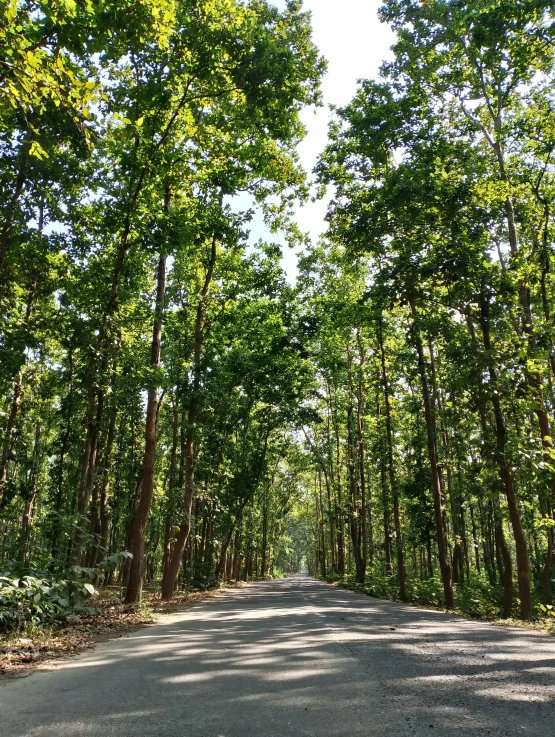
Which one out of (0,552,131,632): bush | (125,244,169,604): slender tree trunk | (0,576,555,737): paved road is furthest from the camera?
(125,244,169,604): slender tree trunk

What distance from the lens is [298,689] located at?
464 cm

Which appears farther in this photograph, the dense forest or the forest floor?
the dense forest

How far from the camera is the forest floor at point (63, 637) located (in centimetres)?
599

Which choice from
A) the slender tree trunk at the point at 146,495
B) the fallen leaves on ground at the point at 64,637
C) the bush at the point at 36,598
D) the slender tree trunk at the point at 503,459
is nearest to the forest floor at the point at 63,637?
the fallen leaves on ground at the point at 64,637

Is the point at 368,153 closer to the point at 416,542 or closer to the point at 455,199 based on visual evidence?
the point at 455,199

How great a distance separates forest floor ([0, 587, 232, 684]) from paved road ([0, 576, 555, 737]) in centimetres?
38

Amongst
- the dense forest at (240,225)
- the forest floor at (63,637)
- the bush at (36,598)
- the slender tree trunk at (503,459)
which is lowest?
the forest floor at (63,637)

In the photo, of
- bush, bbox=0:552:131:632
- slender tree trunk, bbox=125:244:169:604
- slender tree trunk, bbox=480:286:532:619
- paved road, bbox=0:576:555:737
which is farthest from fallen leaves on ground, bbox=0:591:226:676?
slender tree trunk, bbox=480:286:532:619

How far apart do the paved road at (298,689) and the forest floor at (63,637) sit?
383mm

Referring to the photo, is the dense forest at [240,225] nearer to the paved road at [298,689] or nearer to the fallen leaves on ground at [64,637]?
the fallen leaves on ground at [64,637]

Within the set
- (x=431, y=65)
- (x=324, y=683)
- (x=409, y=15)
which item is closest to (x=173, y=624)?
(x=324, y=683)

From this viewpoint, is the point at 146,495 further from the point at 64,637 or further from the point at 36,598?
the point at 64,637

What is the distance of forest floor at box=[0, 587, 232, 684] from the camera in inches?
236

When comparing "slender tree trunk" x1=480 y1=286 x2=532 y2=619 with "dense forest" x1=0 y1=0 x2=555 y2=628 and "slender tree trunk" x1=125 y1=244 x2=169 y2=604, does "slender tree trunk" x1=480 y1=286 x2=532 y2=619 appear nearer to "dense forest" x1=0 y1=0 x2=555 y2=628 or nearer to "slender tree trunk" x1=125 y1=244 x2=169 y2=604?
"dense forest" x1=0 y1=0 x2=555 y2=628
